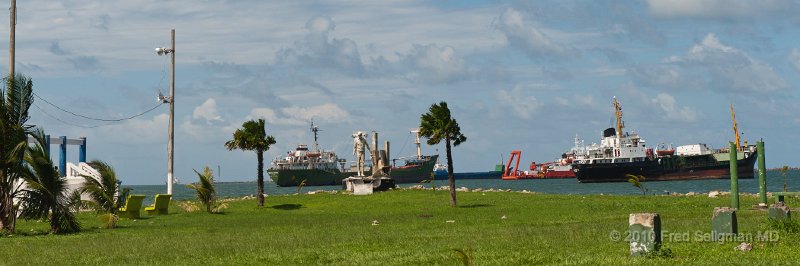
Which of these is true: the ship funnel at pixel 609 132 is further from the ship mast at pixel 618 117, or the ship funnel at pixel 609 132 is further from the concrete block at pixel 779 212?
the concrete block at pixel 779 212

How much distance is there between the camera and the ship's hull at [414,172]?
179m

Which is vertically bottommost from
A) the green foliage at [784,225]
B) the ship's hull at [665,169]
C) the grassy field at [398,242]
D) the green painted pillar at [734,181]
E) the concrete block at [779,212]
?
the grassy field at [398,242]

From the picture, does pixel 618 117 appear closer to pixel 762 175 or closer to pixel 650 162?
pixel 650 162

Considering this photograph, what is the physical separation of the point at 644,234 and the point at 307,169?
159390 mm

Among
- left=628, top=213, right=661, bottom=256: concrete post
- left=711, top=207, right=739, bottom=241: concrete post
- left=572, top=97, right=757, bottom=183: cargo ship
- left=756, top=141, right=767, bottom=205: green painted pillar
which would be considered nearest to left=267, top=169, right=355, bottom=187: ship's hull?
left=572, top=97, right=757, bottom=183: cargo ship

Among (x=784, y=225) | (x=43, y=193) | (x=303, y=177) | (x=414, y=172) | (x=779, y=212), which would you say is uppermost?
(x=414, y=172)

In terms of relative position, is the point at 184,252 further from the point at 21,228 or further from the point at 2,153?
the point at 21,228

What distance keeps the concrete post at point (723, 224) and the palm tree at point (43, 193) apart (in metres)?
18.6

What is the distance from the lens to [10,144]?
28.5 m

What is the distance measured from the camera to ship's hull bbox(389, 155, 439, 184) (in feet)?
586

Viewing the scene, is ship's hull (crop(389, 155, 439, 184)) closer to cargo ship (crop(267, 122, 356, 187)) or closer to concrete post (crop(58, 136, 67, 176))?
cargo ship (crop(267, 122, 356, 187))

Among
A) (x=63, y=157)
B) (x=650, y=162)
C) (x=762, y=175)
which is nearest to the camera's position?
(x=762, y=175)

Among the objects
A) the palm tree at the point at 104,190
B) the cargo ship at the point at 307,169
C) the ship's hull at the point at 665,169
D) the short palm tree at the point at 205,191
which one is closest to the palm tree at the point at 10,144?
the palm tree at the point at 104,190

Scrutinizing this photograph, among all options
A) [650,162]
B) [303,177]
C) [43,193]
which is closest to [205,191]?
[43,193]
